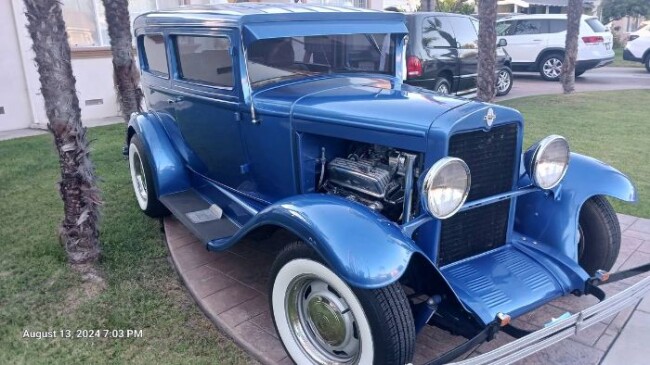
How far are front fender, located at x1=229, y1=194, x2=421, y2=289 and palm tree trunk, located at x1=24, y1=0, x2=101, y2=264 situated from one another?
162cm

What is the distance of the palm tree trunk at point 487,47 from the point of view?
7.59 metres

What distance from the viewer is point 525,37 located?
13.6 m

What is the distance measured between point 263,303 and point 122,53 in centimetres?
377

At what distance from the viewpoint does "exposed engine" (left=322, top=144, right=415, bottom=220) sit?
282 cm

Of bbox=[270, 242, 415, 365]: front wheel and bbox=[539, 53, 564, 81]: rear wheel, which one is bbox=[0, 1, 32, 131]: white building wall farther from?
bbox=[539, 53, 564, 81]: rear wheel

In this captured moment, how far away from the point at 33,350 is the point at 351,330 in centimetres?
181

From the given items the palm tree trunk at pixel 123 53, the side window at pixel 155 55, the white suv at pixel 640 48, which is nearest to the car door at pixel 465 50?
the palm tree trunk at pixel 123 53

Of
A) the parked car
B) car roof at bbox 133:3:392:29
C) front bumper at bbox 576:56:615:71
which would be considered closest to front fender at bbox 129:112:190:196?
car roof at bbox 133:3:392:29

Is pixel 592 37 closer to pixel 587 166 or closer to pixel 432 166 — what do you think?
pixel 587 166

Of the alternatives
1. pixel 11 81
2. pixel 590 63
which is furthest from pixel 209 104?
pixel 590 63

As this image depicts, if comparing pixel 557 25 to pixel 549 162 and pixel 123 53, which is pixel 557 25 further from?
pixel 549 162

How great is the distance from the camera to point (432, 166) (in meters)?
2.39

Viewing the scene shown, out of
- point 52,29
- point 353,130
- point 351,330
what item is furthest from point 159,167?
point 351,330

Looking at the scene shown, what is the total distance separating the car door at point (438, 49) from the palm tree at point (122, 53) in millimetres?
4830
